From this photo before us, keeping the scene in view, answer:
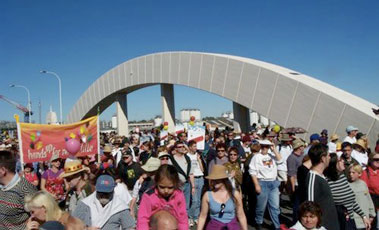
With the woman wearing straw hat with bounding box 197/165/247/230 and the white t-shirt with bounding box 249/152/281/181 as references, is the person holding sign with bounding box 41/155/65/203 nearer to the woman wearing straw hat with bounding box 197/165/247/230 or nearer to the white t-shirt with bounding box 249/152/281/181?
the woman wearing straw hat with bounding box 197/165/247/230

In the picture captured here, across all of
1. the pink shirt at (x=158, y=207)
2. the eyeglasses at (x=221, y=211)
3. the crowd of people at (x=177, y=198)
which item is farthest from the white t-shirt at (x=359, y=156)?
the pink shirt at (x=158, y=207)

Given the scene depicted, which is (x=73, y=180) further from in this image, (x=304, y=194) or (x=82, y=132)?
(x=82, y=132)

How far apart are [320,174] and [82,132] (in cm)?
672

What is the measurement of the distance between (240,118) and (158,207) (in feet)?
47.3

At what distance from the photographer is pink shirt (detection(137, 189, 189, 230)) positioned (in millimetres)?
3238

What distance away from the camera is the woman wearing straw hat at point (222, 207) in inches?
152

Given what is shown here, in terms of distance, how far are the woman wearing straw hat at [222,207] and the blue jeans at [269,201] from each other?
241 cm

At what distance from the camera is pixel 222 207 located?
12.6 ft

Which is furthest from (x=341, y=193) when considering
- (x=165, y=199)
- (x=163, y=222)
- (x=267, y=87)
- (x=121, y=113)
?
(x=121, y=113)

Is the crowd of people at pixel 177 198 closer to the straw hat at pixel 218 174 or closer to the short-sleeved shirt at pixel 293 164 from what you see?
the straw hat at pixel 218 174

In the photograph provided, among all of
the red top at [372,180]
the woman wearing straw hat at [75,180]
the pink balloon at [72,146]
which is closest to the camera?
the woman wearing straw hat at [75,180]

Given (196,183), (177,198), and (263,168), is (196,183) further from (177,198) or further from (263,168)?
(177,198)

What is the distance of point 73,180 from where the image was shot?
15.3 feet

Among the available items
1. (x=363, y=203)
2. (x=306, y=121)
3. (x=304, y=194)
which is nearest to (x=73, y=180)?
(x=304, y=194)
